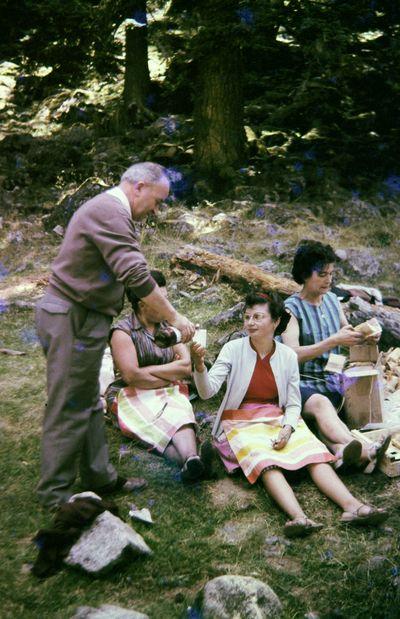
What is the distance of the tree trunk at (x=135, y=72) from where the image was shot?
11.0m

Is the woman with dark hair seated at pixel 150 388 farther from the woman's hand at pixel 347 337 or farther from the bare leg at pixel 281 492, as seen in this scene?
the woman's hand at pixel 347 337

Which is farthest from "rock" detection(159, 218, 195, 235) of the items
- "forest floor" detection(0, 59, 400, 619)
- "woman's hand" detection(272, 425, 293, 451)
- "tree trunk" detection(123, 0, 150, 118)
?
"woman's hand" detection(272, 425, 293, 451)

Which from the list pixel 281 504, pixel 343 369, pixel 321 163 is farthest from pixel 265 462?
pixel 321 163

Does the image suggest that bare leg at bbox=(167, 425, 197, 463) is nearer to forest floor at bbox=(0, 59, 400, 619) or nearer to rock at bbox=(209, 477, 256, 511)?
forest floor at bbox=(0, 59, 400, 619)

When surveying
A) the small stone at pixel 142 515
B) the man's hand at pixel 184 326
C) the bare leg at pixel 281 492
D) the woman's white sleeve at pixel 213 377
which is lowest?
the small stone at pixel 142 515

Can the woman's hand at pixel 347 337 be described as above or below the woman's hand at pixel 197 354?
below

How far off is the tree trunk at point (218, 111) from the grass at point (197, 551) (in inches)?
229

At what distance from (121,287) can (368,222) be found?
6203mm

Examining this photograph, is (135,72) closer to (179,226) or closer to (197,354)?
(179,226)

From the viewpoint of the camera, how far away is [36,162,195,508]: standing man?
133 inches

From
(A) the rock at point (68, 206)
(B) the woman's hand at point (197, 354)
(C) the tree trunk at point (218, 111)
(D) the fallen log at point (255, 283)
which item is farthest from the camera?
(C) the tree trunk at point (218, 111)

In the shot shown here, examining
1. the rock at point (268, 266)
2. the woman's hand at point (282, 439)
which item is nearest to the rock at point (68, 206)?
the rock at point (268, 266)

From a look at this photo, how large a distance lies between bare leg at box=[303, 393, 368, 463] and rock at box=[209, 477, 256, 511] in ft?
2.25

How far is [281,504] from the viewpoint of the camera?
11.9 ft
